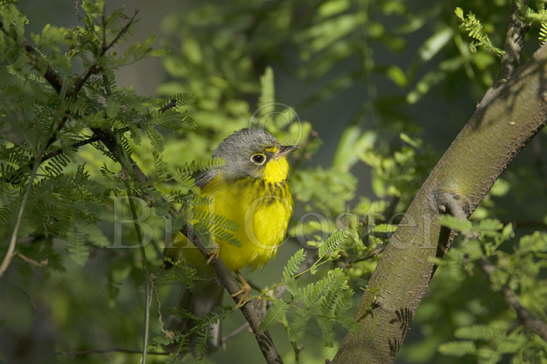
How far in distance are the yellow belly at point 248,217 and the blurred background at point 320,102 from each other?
416 millimetres

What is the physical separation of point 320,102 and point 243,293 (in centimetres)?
219

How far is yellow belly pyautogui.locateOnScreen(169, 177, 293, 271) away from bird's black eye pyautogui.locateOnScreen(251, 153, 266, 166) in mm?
250

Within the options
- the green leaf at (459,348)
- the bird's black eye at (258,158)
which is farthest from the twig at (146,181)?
the bird's black eye at (258,158)

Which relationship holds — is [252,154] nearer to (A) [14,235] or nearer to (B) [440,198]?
(B) [440,198]

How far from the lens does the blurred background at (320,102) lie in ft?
14.0

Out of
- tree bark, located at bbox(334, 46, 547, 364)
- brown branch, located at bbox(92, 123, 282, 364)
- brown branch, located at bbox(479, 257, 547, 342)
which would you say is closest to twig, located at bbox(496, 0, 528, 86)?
tree bark, located at bbox(334, 46, 547, 364)

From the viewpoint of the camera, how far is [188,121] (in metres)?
2.57

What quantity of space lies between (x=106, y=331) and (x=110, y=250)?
2.43 feet

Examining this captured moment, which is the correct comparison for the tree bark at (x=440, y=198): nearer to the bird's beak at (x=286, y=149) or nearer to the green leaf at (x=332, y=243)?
the green leaf at (x=332, y=243)

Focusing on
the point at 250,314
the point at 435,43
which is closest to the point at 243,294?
the point at 250,314

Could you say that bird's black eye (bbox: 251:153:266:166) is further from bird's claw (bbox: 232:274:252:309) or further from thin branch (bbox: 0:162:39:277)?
thin branch (bbox: 0:162:39:277)

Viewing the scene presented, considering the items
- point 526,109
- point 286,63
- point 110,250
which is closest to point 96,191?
point 526,109

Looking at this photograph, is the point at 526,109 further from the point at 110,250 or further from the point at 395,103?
the point at 110,250

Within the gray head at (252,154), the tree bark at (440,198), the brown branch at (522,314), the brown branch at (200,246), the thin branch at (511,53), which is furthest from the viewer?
the gray head at (252,154)
